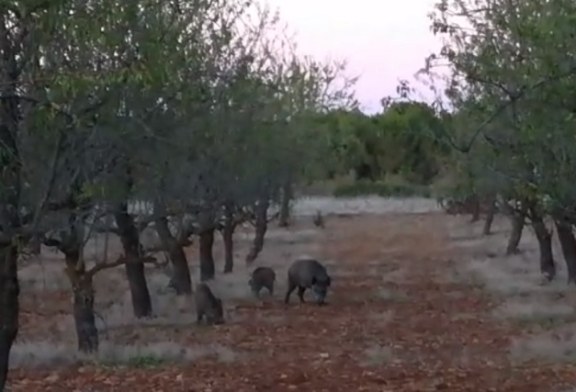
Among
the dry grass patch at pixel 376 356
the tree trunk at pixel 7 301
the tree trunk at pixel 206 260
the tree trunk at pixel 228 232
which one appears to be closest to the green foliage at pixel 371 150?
the dry grass patch at pixel 376 356

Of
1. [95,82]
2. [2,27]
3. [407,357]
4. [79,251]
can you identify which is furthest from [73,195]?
[407,357]

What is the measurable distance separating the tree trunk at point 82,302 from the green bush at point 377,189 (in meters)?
60.5

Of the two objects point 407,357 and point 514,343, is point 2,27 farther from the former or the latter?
point 514,343

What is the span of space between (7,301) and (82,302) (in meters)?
8.08

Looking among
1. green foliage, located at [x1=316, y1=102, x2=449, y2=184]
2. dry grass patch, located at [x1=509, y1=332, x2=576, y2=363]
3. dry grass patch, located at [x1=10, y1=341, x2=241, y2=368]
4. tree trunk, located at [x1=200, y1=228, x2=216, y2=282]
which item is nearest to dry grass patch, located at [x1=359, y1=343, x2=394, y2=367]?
dry grass patch, located at [x1=509, y1=332, x2=576, y2=363]

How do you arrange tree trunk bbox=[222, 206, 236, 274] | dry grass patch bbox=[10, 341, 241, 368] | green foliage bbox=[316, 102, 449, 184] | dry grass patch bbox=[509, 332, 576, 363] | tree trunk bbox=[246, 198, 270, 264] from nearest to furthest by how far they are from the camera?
dry grass patch bbox=[509, 332, 576, 363], dry grass patch bbox=[10, 341, 241, 368], tree trunk bbox=[222, 206, 236, 274], tree trunk bbox=[246, 198, 270, 264], green foliage bbox=[316, 102, 449, 184]

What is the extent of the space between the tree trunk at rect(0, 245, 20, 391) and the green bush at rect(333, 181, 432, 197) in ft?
225

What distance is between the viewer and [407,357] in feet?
66.7

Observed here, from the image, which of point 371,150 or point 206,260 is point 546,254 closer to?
point 206,260

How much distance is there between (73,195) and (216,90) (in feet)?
28.5

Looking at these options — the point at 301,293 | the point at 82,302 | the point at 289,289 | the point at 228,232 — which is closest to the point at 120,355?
the point at 82,302

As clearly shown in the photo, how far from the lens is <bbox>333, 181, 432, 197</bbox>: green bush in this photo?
81.3 meters

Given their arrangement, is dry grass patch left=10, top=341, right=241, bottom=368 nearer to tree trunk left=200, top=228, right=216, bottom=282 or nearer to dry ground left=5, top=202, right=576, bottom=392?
dry ground left=5, top=202, right=576, bottom=392

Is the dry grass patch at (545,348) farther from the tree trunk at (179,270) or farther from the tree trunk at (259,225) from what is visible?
the tree trunk at (259,225)
